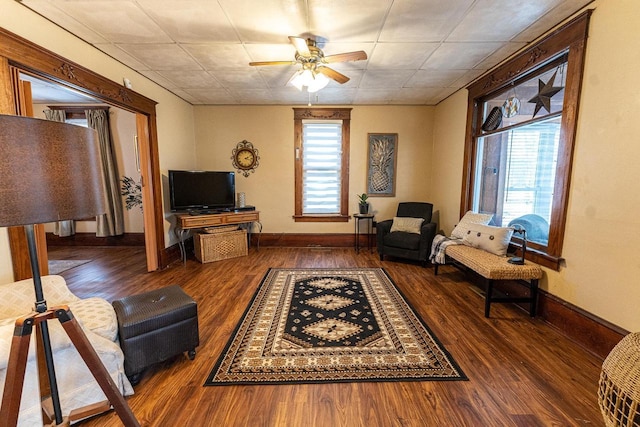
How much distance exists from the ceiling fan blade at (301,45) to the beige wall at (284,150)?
7.94 ft

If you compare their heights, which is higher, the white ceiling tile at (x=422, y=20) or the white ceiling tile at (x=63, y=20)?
the white ceiling tile at (x=422, y=20)

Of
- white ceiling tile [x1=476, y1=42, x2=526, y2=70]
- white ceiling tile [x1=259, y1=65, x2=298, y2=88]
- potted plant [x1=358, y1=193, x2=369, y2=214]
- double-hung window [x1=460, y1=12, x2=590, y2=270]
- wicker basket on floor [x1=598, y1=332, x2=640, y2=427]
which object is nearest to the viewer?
wicker basket on floor [x1=598, y1=332, x2=640, y2=427]

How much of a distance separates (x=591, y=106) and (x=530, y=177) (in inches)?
35.5

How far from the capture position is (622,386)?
945 mm

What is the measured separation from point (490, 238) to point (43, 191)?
3.49 m

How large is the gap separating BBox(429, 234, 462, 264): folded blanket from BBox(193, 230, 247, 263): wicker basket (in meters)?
2.95

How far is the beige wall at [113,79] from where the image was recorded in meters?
1.98

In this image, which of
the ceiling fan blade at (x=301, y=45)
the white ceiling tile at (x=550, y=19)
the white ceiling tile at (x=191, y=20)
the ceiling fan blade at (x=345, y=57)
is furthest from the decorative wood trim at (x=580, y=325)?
the white ceiling tile at (x=191, y=20)

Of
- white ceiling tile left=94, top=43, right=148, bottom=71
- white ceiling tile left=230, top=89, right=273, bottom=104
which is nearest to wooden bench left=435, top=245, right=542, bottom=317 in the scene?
white ceiling tile left=230, top=89, right=273, bottom=104

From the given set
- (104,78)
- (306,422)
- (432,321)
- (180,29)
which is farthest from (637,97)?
(104,78)

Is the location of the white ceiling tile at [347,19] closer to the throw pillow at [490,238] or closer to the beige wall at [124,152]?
the throw pillow at [490,238]

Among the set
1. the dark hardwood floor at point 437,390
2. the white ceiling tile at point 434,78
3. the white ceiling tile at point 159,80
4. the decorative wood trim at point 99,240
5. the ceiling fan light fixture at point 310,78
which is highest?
the white ceiling tile at point 434,78

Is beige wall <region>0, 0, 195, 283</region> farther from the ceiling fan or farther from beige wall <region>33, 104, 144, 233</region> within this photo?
the ceiling fan

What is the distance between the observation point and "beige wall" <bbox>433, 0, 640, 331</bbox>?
179 centimetres
